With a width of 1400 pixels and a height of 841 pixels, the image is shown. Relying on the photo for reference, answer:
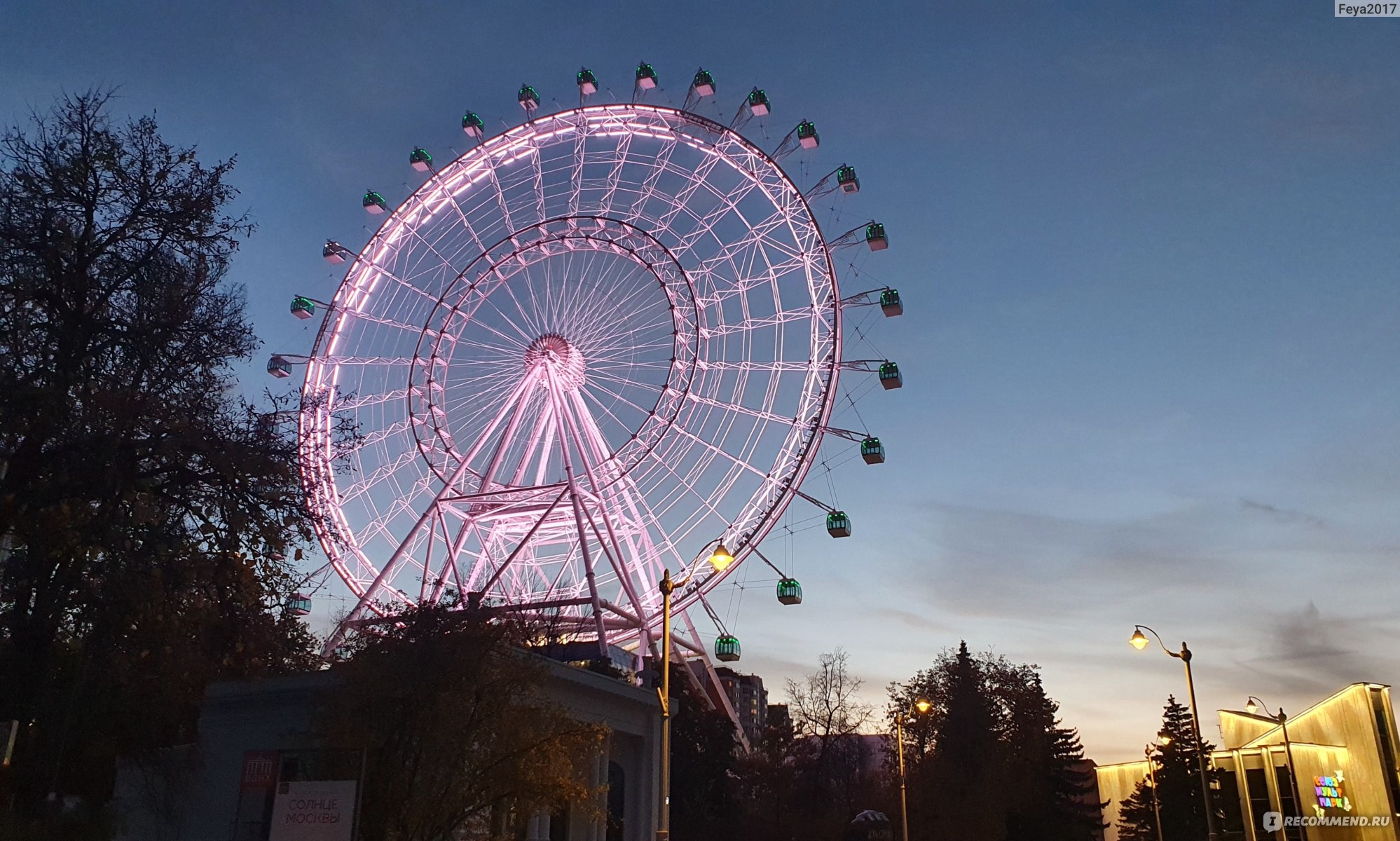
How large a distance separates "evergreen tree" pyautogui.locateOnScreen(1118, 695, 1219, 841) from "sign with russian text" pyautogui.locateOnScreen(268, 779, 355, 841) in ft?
187

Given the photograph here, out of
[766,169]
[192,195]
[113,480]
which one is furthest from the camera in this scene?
[766,169]

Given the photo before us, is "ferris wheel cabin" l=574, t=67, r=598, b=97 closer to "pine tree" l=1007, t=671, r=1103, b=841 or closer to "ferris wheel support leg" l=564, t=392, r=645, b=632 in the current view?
"ferris wheel support leg" l=564, t=392, r=645, b=632

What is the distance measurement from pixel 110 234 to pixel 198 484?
3794mm

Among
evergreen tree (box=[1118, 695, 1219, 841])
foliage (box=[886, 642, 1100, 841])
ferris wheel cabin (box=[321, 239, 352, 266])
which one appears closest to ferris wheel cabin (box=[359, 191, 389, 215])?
ferris wheel cabin (box=[321, 239, 352, 266])

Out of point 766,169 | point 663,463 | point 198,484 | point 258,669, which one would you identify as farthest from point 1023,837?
point 198,484

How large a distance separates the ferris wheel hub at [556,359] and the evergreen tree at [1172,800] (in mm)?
44532

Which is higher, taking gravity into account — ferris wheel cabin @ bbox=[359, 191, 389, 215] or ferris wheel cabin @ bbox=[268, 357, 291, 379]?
ferris wheel cabin @ bbox=[359, 191, 389, 215]

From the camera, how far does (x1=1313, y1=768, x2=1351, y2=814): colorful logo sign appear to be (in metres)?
35.4

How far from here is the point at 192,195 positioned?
15.3 meters

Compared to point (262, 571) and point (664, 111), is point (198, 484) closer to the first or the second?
point (262, 571)

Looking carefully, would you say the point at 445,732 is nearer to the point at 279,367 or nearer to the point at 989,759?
the point at 279,367

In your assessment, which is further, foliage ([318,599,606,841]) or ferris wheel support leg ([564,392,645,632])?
ferris wheel support leg ([564,392,645,632])

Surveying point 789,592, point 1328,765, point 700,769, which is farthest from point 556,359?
point 1328,765

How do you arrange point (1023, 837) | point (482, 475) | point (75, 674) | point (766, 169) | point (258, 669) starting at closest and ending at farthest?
1. point (75, 674)
2. point (258, 669)
3. point (766, 169)
4. point (482, 475)
5. point (1023, 837)
